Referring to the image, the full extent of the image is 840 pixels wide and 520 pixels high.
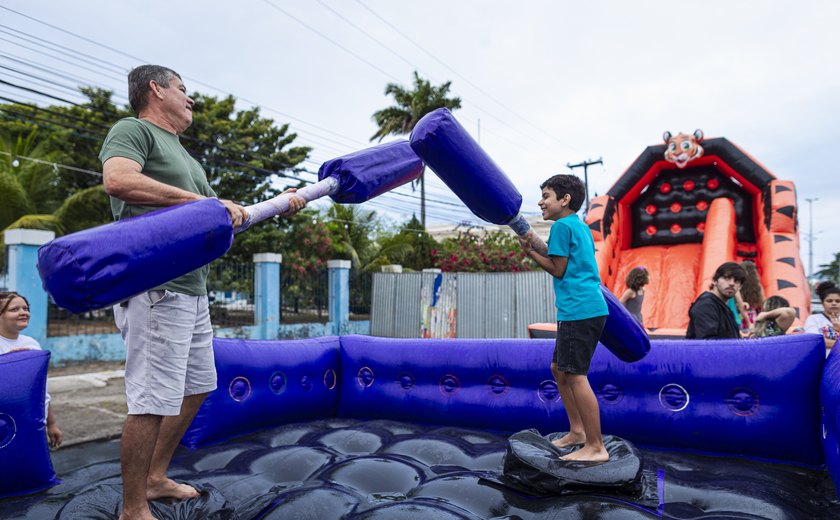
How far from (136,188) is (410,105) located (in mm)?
20904

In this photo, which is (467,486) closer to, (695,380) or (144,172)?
(695,380)

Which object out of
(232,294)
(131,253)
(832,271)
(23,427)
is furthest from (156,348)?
(832,271)

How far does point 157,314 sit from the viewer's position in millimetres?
1780

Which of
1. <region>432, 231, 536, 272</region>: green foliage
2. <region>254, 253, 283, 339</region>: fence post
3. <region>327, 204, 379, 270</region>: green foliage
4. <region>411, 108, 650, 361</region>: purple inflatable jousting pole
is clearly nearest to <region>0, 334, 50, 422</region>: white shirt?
<region>411, 108, 650, 361</region>: purple inflatable jousting pole

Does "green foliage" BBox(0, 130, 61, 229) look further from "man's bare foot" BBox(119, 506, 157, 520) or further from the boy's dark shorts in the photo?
the boy's dark shorts

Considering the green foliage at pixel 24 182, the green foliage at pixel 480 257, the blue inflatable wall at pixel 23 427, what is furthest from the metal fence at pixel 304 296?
the blue inflatable wall at pixel 23 427

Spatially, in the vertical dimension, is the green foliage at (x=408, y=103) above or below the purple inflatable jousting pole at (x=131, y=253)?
above

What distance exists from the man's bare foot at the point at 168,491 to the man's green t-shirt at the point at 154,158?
2.19 feet

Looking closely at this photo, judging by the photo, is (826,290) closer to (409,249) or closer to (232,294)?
(232,294)

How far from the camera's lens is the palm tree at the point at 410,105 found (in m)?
21.4

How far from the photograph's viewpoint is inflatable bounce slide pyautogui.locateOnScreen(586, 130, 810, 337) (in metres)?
6.91

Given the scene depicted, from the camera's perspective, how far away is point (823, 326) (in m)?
3.28

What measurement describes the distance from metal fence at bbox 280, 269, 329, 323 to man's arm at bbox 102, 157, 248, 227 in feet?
30.5

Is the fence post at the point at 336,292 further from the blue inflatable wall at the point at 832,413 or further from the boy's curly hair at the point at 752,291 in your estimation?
the blue inflatable wall at the point at 832,413
